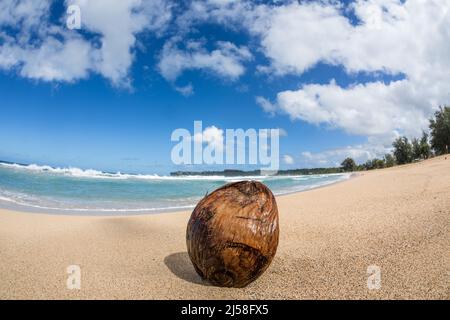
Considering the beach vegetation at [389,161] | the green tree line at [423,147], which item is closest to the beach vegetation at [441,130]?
the green tree line at [423,147]

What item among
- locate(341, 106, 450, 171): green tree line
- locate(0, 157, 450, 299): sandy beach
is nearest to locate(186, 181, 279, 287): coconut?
locate(0, 157, 450, 299): sandy beach

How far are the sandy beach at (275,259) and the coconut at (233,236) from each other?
276 mm

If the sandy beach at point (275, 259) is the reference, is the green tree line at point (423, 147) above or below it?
above

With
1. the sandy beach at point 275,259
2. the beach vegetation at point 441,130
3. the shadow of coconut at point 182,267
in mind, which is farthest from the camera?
the beach vegetation at point 441,130

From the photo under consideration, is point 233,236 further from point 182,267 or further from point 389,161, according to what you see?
point 389,161

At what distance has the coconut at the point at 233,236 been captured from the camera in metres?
3.76

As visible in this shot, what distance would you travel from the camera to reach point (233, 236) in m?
3.73

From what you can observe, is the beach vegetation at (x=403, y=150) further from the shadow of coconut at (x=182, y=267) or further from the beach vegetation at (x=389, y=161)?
the shadow of coconut at (x=182, y=267)

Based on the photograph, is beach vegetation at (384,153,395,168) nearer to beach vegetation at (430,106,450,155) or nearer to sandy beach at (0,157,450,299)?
beach vegetation at (430,106,450,155)

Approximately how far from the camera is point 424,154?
6406 cm

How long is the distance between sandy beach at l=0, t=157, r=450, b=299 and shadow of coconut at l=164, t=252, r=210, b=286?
0.01m

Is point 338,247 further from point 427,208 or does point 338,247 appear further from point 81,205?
point 81,205
